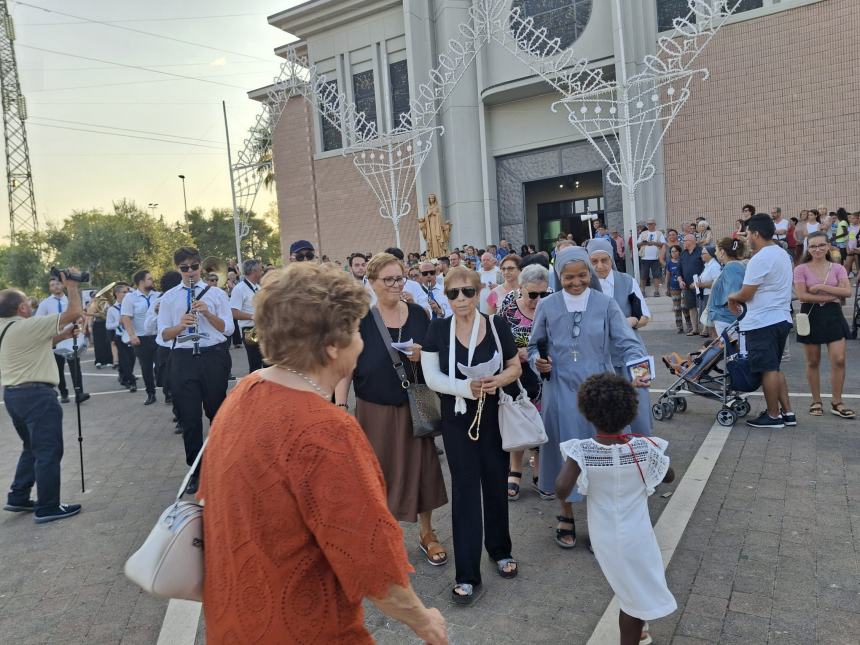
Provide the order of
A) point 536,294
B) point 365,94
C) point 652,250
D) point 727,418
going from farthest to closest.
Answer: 1. point 365,94
2. point 652,250
3. point 727,418
4. point 536,294

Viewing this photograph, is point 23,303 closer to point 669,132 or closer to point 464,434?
point 464,434

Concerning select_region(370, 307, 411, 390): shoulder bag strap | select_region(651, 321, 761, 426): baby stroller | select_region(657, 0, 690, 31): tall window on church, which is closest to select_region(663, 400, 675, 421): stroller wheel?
select_region(651, 321, 761, 426): baby stroller

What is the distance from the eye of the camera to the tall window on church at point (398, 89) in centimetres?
2467

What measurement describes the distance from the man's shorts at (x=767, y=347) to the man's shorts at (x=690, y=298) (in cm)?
630

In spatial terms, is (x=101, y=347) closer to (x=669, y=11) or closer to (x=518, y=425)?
(x=518, y=425)

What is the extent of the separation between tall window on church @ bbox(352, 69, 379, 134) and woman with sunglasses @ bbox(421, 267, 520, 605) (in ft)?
76.5

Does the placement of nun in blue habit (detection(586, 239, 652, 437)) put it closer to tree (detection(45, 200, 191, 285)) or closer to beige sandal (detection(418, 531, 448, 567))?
beige sandal (detection(418, 531, 448, 567))

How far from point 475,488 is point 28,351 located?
13.6ft

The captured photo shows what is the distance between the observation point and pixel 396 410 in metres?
4.01

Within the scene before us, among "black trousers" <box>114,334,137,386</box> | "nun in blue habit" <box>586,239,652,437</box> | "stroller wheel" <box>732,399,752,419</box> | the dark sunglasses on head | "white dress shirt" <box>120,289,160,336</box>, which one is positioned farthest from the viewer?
"black trousers" <box>114,334,137,386</box>

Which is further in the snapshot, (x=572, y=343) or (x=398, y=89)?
(x=398, y=89)

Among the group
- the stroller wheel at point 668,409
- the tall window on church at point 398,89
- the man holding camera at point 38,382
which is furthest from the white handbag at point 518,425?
the tall window on church at point 398,89

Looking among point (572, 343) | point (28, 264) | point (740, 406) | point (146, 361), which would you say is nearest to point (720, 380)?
point (740, 406)

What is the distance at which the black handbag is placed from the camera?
391 cm
